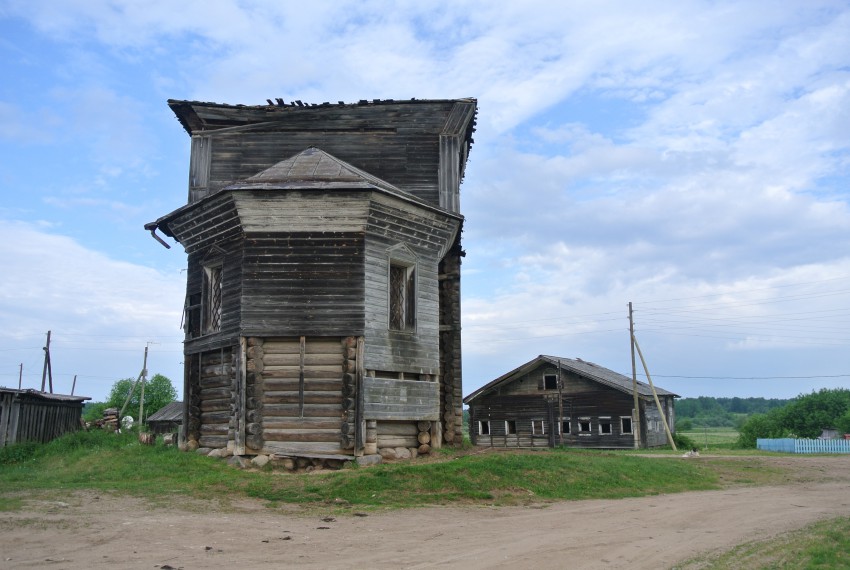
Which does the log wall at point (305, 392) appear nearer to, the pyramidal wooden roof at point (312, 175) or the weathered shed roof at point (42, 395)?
the pyramidal wooden roof at point (312, 175)

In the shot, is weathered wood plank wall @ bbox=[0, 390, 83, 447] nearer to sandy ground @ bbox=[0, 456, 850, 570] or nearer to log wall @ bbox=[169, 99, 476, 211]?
log wall @ bbox=[169, 99, 476, 211]

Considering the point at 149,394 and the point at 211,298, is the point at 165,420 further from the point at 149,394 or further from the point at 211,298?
the point at 211,298

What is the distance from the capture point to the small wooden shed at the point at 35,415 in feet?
74.3

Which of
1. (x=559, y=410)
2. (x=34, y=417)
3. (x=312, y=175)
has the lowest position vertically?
(x=34, y=417)

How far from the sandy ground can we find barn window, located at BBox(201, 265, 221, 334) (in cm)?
670

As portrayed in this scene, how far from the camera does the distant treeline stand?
158500 millimetres

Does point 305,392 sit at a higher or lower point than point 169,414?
lower

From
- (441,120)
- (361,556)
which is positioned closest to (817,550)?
(361,556)

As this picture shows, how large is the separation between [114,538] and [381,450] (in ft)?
29.0

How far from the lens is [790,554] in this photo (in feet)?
32.1

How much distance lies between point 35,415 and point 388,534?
59.4 ft

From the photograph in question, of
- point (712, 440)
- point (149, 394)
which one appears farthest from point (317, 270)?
point (712, 440)

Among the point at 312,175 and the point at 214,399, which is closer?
the point at 312,175

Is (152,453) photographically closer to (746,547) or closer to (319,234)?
(319,234)
